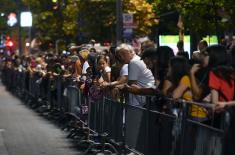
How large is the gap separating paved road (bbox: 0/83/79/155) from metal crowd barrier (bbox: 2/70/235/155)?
594 mm

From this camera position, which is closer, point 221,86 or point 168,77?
point 221,86

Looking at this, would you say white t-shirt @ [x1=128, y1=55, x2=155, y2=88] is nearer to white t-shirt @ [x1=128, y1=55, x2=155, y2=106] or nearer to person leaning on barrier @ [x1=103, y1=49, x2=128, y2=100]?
white t-shirt @ [x1=128, y1=55, x2=155, y2=106]

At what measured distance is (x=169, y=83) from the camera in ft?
38.6

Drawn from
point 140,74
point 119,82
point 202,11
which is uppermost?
point 202,11

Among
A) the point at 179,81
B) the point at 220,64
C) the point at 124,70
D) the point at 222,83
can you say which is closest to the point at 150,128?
the point at 179,81

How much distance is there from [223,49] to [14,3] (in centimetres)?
8187

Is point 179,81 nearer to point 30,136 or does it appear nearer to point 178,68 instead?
point 178,68

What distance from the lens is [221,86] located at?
978cm

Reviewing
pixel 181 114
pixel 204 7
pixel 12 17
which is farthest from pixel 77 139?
pixel 12 17

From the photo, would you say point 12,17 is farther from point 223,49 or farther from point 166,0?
point 223,49

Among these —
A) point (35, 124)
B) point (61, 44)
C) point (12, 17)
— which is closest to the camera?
point (35, 124)

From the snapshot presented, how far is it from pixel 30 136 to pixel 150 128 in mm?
8018

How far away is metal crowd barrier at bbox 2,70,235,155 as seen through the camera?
8.97 m

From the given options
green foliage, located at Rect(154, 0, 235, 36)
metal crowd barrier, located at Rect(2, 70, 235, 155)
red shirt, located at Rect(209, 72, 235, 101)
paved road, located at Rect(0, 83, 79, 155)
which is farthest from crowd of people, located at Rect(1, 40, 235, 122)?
green foliage, located at Rect(154, 0, 235, 36)
